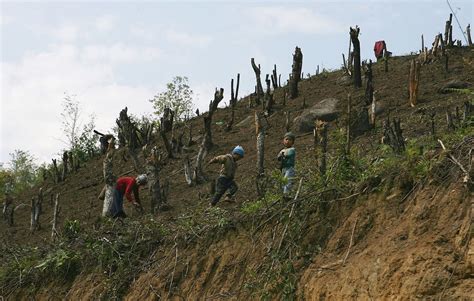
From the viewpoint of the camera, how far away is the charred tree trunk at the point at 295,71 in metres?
24.5

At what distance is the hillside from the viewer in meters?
6.22

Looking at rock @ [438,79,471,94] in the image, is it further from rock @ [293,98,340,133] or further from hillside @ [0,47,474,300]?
hillside @ [0,47,474,300]

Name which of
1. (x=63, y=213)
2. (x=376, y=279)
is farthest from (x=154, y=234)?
(x=63, y=213)

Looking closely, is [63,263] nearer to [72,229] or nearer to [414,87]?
[72,229]

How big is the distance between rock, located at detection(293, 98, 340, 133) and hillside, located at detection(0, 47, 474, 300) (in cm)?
525

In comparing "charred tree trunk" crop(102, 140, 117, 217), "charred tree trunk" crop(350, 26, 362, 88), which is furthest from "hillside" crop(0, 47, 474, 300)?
"charred tree trunk" crop(350, 26, 362, 88)

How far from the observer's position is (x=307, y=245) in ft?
25.6

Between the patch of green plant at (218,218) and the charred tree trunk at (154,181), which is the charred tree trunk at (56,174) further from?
the patch of green plant at (218,218)

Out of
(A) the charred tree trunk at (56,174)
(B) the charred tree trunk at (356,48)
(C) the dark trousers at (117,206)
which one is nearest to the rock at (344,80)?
(B) the charred tree trunk at (356,48)

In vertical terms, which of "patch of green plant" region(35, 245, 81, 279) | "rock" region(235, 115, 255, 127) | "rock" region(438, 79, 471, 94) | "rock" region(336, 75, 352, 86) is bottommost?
"patch of green plant" region(35, 245, 81, 279)

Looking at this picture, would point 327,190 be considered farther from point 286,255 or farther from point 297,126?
point 297,126

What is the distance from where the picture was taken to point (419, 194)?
22.3ft

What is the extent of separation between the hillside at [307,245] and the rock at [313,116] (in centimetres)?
525

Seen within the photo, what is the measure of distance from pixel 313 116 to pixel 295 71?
4.94 m
